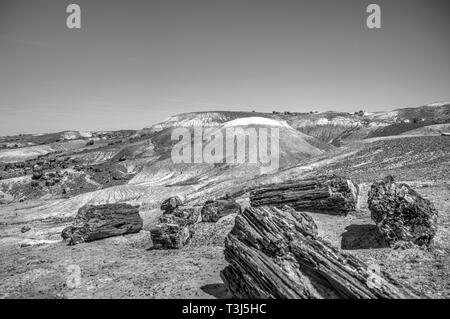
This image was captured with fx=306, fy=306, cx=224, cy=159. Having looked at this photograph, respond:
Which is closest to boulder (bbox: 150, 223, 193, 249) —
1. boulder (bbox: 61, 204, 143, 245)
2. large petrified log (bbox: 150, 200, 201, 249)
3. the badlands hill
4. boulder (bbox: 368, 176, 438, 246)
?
large petrified log (bbox: 150, 200, 201, 249)

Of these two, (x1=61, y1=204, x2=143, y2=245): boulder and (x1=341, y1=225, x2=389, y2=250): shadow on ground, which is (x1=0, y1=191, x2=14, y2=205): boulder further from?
(x1=341, y1=225, x2=389, y2=250): shadow on ground

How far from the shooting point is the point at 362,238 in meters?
18.9

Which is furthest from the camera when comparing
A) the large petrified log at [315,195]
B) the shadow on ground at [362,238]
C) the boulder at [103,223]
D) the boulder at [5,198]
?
the boulder at [5,198]

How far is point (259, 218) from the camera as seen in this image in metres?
13.1

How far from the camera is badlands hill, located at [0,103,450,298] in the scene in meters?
15.6

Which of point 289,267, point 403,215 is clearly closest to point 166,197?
point 403,215

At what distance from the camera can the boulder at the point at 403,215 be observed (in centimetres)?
1655

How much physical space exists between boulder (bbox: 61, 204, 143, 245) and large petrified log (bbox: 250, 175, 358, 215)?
1168 cm

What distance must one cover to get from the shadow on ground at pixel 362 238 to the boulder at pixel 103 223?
61.0 feet

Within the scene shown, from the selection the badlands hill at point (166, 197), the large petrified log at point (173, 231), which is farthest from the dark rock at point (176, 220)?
the badlands hill at point (166, 197)

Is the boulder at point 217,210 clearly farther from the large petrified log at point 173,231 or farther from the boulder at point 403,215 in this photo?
the boulder at point 403,215

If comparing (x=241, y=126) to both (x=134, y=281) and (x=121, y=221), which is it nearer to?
(x=121, y=221)

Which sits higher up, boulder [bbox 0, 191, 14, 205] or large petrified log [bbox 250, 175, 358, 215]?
large petrified log [bbox 250, 175, 358, 215]
